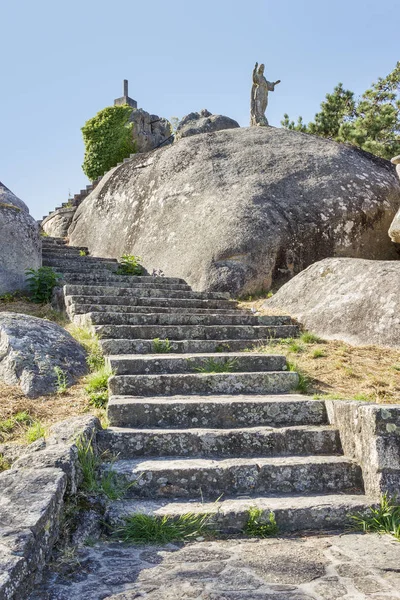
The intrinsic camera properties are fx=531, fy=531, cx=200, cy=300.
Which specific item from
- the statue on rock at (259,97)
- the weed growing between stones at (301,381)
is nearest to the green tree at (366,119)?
the statue on rock at (259,97)

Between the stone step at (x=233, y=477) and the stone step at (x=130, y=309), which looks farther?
the stone step at (x=130, y=309)

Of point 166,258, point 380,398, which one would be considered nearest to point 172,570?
point 380,398

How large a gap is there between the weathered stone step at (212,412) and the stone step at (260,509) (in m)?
0.86

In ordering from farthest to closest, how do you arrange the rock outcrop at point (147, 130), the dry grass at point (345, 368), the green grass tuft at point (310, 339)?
1. the rock outcrop at point (147, 130)
2. the green grass tuft at point (310, 339)
3. the dry grass at point (345, 368)

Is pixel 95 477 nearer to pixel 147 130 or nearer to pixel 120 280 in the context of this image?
pixel 120 280

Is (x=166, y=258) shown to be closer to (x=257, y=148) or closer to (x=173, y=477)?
(x=257, y=148)

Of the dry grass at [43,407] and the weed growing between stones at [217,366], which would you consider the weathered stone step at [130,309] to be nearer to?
the weed growing between stones at [217,366]

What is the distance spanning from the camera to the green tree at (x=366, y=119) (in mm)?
19906

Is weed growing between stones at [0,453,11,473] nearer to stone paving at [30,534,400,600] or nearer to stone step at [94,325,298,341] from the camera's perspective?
stone paving at [30,534,400,600]

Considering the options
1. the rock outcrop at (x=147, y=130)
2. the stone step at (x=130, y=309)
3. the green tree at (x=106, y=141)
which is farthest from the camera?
the rock outcrop at (x=147, y=130)

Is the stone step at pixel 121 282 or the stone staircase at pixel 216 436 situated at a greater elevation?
the stone step at pixel 121 282

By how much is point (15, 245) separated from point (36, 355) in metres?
3.39

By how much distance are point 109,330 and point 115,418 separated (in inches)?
77.5

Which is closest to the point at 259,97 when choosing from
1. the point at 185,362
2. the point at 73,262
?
the point at 73,262
